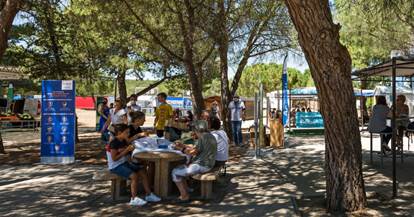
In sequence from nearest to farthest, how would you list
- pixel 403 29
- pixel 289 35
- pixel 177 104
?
pixel 403 29, pixel 289 35, pixel 177 104

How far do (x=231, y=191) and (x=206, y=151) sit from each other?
1063 mm

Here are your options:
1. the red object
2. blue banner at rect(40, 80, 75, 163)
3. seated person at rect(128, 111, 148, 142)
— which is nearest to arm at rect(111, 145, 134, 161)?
seated person at rect(128, 111, 148, 142)

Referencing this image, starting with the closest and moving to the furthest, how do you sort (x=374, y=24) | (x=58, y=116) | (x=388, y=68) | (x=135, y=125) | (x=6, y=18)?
(x=135, y=125) < (x=388, y=68) < (x=6, y=18) < (x=58, y=116) < (x=374, y=24)

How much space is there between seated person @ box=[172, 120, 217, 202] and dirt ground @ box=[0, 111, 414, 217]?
31 centimetres

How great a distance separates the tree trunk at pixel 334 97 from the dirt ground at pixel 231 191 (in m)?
0.34

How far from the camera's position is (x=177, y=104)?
116 feet

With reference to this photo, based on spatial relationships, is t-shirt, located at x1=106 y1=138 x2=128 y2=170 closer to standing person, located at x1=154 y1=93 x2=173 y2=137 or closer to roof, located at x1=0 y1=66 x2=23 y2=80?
standing person, located at x1=154 y1=93 x2=173 y2=137

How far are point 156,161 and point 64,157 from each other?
15.9ft

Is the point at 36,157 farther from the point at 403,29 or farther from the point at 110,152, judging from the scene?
the point at 403,29

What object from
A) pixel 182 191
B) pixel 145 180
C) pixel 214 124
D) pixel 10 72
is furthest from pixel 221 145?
pixel 10 72

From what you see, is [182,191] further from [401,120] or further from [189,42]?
[401,120]

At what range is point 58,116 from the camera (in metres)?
10.8

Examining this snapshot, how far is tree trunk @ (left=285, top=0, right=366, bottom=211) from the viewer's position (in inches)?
216

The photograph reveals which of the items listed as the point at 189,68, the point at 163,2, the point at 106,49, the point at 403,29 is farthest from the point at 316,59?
the point at 106,49
